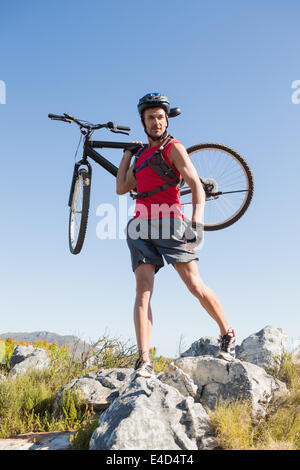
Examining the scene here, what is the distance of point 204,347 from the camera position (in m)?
6.25

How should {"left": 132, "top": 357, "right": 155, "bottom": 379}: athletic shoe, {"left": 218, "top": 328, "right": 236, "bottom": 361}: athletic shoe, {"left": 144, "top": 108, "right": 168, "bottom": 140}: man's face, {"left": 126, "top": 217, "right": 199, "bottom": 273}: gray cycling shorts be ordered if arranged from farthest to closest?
1. {"left": 218, "top": 328, "right": 236, "bottom": 361}: athletic shoe
2. {"left": 144, "top": 108, "right": 168, "bottom": 140}: man's face
3. {"left": 126, "top": 217, "right": 199, "bottom": 273}: gray cycling shorts
4. {"left": 132, "top": 357, "right": 155, "bottom": 379}: athletic shoe

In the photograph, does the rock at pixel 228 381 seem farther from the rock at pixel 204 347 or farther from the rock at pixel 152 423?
the rock at pixel 204 347

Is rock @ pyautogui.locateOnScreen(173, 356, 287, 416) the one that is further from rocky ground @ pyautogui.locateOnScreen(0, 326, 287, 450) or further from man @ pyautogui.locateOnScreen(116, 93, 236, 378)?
man @ pyautogui.locateOnScreen(116, 93, 236, 378)

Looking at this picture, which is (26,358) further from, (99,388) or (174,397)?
(174,397)

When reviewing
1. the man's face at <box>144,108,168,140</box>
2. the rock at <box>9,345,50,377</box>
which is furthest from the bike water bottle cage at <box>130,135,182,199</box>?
the rock at <box>9,345,50,377</box>

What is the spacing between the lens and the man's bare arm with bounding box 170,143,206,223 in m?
4.08

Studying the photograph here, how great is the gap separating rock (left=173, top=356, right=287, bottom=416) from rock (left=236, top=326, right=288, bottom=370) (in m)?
1.47

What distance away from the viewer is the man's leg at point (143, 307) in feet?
13.3

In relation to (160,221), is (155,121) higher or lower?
higher

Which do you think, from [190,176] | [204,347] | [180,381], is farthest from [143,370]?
[204,347]

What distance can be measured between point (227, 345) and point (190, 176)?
1.82 m

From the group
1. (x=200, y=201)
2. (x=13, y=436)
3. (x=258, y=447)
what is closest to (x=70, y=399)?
(x=13, y=436)

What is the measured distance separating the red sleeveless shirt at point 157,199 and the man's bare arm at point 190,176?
0.23 feet

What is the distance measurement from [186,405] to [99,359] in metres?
4.03
